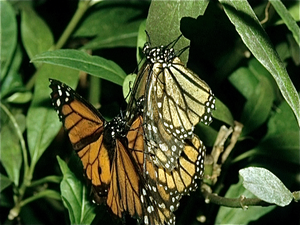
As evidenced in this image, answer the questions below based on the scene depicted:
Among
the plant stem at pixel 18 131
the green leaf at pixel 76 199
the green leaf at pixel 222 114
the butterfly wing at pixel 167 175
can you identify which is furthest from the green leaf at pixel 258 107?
the plant stem at pixel 18 131

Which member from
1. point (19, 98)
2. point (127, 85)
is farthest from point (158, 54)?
point (19, 98)

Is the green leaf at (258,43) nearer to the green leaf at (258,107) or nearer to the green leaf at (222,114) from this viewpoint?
the green leaf at (222,114)

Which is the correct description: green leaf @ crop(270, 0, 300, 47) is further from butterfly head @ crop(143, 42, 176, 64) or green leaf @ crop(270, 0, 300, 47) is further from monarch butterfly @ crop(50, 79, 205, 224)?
monarch butterfly @ crop(50, 79, 205, 224)

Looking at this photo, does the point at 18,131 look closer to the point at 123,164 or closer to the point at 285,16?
the point at 123,164

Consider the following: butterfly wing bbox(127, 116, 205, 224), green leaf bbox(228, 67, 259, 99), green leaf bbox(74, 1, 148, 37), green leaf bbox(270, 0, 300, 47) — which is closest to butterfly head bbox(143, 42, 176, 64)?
butterfly wing bbox(127, 116, 205, 224)

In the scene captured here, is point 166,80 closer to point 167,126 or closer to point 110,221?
point 167,126

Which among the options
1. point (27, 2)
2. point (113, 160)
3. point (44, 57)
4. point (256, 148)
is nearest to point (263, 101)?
point (256, 148)
